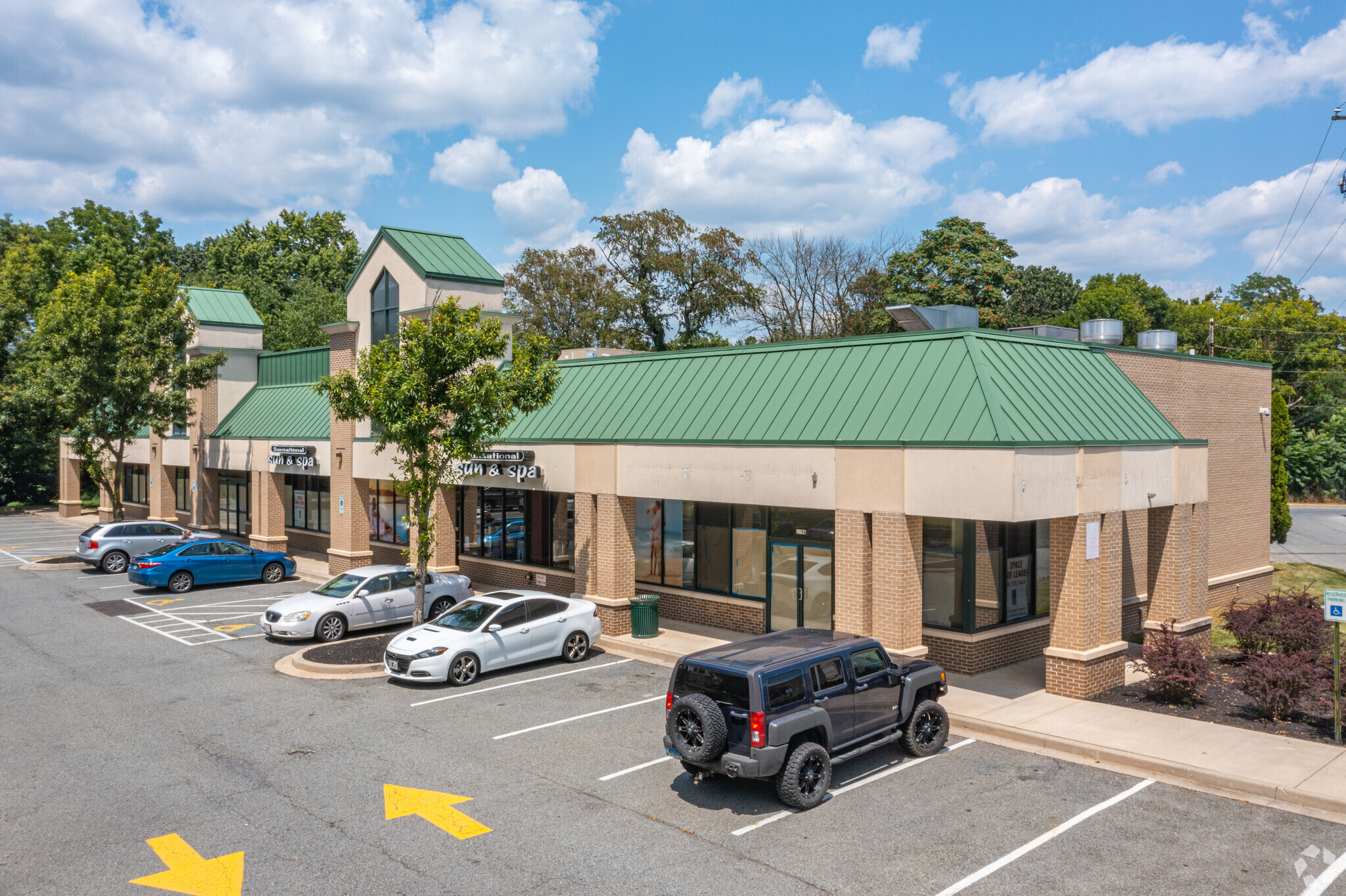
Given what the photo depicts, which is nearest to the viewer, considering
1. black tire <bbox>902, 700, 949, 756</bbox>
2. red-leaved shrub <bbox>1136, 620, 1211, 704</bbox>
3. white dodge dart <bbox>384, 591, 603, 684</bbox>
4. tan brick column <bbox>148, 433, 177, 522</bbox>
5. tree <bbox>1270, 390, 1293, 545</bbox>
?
black tire <bbox>902, 700, 949, 756</bbox>

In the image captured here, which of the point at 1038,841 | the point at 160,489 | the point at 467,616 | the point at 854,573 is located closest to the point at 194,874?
the point at 467,616

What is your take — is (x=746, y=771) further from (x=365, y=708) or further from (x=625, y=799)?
(x=365, y=708)

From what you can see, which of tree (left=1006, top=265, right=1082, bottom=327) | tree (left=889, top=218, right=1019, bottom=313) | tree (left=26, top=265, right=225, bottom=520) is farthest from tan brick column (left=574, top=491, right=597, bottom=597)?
tree (left=1006, top=265, right=1082, bottom=327)

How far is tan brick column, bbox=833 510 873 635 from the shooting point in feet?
55.4

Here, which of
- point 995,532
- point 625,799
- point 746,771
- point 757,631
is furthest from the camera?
point 757,631

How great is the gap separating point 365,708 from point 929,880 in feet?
33.6

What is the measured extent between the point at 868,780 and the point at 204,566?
23322 mm

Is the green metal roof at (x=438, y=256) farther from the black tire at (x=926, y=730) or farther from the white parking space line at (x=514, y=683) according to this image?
the black tire at (x=926, y=730)

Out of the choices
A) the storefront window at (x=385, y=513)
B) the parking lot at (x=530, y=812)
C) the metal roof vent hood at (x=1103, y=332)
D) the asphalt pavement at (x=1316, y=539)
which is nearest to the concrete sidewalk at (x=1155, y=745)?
the parking lot at (x=530, y=812)

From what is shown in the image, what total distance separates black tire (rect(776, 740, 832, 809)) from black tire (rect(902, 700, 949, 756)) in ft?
6.47

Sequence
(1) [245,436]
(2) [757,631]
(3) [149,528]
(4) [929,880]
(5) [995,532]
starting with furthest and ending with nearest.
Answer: (1) [245,436] → (3) [149,528] → (2) [757,631] → (5) [995,532] → (4) [929,880]

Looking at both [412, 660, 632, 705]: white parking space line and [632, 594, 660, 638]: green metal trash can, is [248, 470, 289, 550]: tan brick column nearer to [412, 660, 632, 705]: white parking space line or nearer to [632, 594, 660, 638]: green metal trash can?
[632, 594, 660, 638]: green metal trash can

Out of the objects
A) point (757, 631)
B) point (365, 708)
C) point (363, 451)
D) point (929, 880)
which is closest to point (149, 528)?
point (363, 451)

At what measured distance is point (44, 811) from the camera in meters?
11.3
